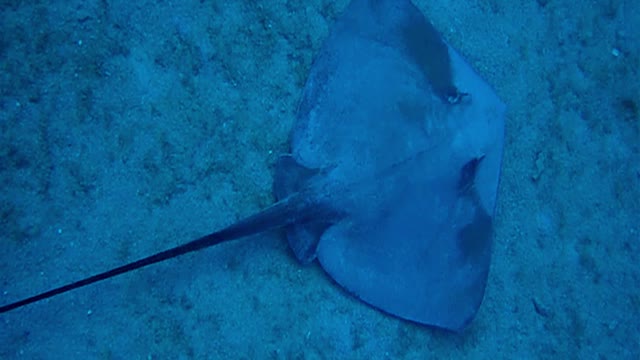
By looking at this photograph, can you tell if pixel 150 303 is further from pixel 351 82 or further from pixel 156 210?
pixel 351 82

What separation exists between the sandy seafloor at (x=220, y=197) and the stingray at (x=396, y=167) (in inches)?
7.0

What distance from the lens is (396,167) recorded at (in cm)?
291

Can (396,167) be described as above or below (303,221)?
above

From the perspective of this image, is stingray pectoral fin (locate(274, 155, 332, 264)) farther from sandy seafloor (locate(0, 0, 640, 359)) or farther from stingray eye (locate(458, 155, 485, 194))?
stingray eye (locate(458, 155, 485, 194))

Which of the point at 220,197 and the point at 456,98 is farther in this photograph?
the point at 456,98

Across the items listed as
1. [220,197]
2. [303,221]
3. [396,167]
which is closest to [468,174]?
[396,167]

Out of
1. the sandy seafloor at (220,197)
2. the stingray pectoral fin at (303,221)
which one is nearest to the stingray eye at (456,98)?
the sandy seafloor at (220,197)

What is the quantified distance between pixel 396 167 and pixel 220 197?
104cm

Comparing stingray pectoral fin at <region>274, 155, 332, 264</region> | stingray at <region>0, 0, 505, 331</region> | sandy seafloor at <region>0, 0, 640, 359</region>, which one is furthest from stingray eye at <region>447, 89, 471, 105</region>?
stingray pectoral fin at <region>274, 155, 332, 264</region>

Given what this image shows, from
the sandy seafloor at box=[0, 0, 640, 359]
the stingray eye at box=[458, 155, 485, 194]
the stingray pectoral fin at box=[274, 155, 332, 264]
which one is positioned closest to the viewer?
the sandy seafloor at box=[0, 0, 640, 359]

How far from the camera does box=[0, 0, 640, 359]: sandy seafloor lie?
2.60 meters

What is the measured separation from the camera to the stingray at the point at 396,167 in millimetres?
2852

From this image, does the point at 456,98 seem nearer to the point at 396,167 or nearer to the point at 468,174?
the point at 468,174

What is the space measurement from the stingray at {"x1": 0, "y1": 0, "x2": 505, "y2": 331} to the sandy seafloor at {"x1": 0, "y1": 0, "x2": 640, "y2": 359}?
179mm
